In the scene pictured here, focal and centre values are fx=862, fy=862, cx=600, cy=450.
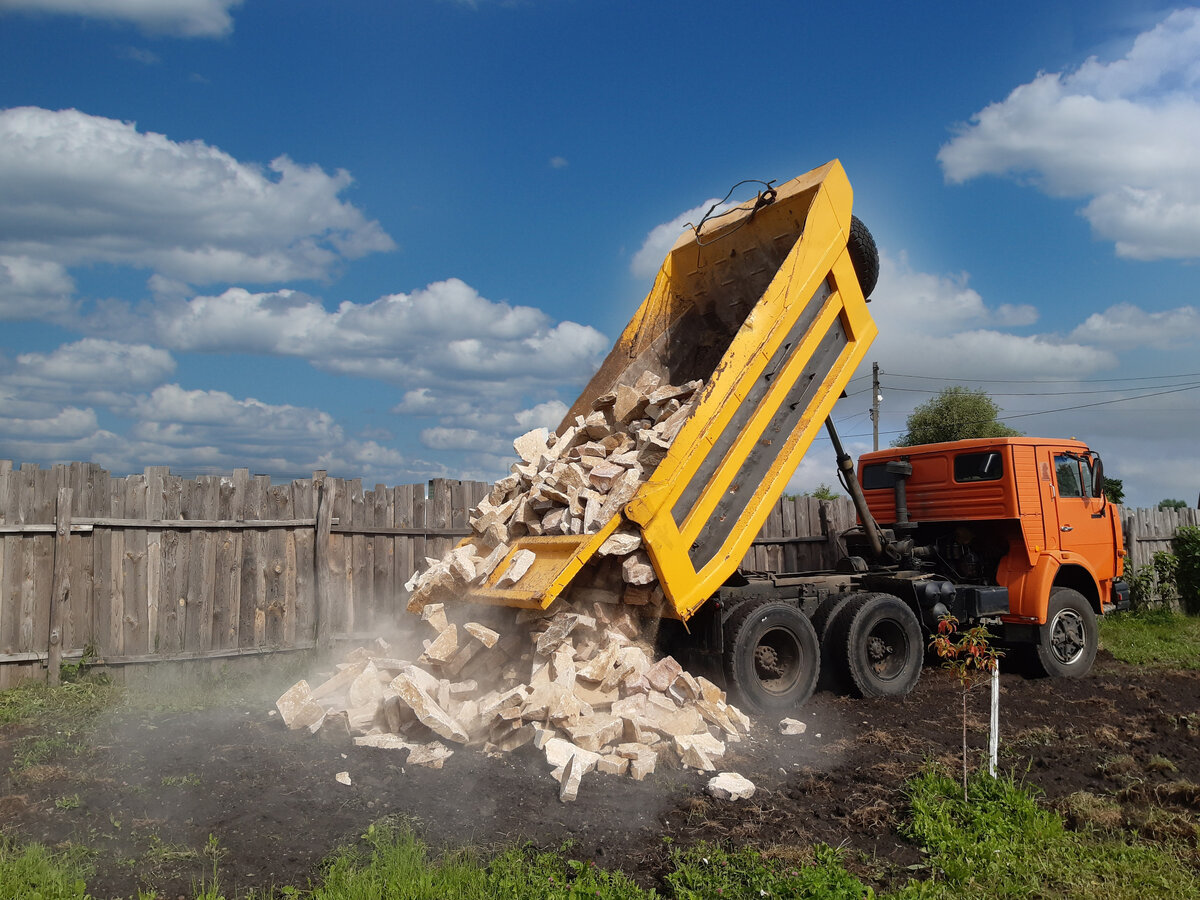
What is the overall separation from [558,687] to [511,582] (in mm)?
954

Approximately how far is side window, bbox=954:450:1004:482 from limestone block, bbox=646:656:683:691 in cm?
523

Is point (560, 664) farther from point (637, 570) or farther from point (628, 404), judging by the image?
point (628, 404)

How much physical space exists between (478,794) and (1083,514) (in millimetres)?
8385

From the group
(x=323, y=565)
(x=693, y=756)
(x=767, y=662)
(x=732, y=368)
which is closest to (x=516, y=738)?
(x=693, y=756)

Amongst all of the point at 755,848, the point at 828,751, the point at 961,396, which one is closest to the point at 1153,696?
the point at 828,751

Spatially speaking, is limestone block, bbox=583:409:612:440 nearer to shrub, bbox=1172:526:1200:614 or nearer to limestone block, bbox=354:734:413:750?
limestone block, bbox=354:734:413:750

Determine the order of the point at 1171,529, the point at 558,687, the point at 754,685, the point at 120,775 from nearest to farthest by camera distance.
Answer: the point at 120,775 → the point at 558,687 → the point at 754,685 → the point at 1171,529

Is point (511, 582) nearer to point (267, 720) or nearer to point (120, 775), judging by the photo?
point (267, 720)

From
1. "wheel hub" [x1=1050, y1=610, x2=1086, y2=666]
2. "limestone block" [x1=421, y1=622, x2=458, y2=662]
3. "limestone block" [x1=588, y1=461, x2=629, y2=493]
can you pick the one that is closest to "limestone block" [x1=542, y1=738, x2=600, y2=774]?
"limestone block" [x1=421, y1=622, x2=458, y2=662]

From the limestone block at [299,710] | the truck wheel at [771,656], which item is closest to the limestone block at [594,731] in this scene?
the truck wheel at [771,656]

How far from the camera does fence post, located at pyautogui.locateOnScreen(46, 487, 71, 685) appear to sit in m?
8.36

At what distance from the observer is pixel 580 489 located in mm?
6777

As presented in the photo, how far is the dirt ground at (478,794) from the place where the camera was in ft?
14.4

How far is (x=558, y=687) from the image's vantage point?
586cm
